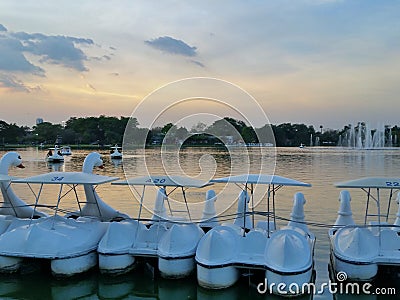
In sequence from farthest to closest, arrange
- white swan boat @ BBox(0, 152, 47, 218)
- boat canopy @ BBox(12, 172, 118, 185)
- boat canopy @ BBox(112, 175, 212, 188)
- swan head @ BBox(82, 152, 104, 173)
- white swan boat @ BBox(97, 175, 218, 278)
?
1. swan head @ BBox(82, 152, 104, 173)
2. white swan boat @ BBox(0, 152, 47, 218)
3. boat canopy @ BBox(12, 172, 118, 185)
4. boat canopy @ BBox(112, 175, 212, 188)
5. white swan boat @ BBox(97, 175, 218, 278)

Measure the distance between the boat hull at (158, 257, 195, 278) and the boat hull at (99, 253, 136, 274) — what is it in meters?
1.03

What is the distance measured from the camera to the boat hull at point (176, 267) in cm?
1179

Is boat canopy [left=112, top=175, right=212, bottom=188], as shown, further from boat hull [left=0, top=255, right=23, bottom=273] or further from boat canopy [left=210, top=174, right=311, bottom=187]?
boat hull [left=0, top=255, right=23, bottom=273]

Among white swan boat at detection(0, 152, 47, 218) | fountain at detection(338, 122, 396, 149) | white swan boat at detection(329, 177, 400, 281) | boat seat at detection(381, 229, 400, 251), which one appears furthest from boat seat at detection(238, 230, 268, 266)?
fountain at detection(338, 122, 396, 149)

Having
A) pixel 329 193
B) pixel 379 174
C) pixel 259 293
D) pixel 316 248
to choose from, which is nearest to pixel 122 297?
pixel 259 293

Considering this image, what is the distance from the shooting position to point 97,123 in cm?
11781

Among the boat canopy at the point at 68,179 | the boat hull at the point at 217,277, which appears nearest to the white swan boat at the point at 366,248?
the boat hull at the point at 217,277

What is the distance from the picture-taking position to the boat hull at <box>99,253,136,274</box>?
12.2 meters

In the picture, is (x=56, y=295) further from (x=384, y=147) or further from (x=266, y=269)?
(x=384, y=147)

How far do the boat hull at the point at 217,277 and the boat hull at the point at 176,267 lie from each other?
0.65m

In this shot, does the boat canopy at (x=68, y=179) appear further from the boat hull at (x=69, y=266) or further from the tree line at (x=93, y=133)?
the tree line at (x=93, y=133)

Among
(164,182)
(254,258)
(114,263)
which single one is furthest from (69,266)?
(254,258)

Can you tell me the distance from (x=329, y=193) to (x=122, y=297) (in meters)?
20.3

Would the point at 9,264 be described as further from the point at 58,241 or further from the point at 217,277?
the point at 217,277
